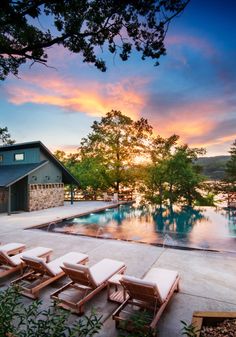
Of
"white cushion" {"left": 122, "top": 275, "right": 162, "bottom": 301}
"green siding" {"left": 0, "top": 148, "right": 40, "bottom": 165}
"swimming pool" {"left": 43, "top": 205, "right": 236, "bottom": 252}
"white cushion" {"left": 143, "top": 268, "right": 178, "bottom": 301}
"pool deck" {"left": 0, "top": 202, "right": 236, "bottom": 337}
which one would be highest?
"green siding" {"left": 0, "top": 148, "right": 40, "bottom": 165}

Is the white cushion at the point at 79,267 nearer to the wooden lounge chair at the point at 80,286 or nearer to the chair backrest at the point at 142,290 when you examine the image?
the wooden lounge chair at the point at 80,286

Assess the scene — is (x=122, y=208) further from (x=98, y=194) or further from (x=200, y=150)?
(x=200, y=150)

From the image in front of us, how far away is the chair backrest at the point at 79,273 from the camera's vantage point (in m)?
4.62

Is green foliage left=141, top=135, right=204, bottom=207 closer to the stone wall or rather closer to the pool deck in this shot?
the stone wall

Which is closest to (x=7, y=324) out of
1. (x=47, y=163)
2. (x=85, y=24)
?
(x=85, y=24)

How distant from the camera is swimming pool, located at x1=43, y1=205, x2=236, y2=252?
10633 mm

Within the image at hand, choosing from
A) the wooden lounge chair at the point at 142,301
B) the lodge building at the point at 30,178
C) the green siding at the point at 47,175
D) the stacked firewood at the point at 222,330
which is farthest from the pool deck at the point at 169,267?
the green siding at the point at 47,175

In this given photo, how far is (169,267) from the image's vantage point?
6543 millimetres

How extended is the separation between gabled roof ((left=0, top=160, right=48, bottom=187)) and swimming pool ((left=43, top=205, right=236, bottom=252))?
16.2 feet

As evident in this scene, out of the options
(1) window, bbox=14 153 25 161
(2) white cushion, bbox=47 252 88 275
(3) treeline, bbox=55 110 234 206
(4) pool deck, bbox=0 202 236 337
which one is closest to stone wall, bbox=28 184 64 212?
(1) window, bbox=14 153 25 161

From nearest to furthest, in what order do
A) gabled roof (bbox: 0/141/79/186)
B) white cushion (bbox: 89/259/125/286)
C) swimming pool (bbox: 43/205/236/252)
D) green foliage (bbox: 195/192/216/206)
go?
white cushion (bbox: 89/259/125/286)
swimming pool (bbox: 43/205/236/252)
gabled roof (bbox: 0/141/79/186)
green foliage (bbox: 195/192/216/206)

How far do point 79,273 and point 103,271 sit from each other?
2.89 feet

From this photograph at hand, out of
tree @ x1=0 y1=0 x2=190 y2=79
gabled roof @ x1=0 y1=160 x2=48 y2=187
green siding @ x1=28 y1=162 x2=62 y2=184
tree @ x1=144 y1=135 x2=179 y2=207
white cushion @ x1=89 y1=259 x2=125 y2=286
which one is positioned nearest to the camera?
white cushion @ x1=89 y1=259 x2=125 y2=286

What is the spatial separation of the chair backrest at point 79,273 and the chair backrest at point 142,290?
2.88 ft
